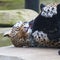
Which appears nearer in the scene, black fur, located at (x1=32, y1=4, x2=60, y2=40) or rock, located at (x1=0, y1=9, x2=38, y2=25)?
black fur, located at (x1=32, y1=4, x2=60, y2=40)

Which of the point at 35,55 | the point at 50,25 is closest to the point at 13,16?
the point at 50,25

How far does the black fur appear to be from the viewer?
3061mm

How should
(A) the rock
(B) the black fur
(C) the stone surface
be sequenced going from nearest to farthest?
1. (C) the stone surface
2. (B) the black fur
3. (A) the rock

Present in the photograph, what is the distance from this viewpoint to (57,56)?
2693 mm

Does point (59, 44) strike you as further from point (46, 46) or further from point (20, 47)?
point (20, 47)

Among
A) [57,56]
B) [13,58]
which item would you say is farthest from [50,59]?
[13,58]

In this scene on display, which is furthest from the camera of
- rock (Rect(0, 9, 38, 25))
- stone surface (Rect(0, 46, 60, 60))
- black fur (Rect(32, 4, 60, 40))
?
rock (Rect(0, 9, 38, 25))

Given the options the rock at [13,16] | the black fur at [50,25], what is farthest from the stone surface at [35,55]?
the rock at [13,16]

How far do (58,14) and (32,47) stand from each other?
44cm

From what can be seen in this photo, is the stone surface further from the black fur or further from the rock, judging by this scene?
the rock

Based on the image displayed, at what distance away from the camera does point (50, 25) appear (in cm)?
311

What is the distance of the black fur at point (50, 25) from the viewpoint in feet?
10.0

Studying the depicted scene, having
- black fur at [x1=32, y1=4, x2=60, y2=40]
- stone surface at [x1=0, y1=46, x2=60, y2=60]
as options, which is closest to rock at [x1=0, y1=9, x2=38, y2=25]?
black fur at [x1=32, y1=4, x2=60, y2=40]

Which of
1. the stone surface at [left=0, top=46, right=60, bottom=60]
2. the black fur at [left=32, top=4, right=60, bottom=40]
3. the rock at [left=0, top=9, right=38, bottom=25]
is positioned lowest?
the rock at [left=0, top=9, right=38, bottom=25]
